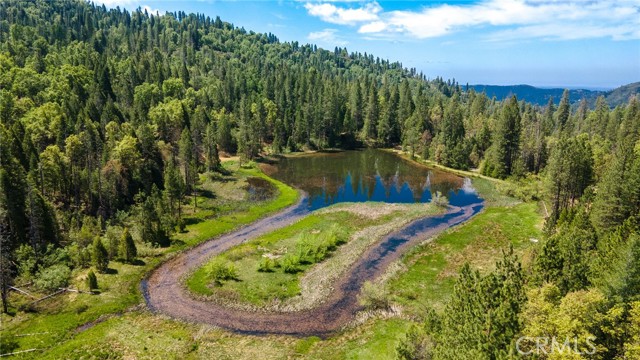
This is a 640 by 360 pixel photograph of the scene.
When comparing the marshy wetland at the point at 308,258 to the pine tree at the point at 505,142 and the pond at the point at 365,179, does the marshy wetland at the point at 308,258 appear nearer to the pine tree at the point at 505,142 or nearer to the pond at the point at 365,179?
the pond at the point at 365,179

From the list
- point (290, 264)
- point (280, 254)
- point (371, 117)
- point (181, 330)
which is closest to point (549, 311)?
point (181, 330)

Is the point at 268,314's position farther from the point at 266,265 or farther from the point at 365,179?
the point at 365,179

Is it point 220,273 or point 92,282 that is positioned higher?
point 92,282

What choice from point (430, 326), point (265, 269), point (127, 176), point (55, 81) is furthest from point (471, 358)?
point (55, 81)

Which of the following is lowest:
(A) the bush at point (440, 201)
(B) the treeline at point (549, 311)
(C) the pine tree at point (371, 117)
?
(A) the bush at point (440, 201)

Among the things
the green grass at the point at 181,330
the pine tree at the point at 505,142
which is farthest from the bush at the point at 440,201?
the pine tree at the point at 505,142

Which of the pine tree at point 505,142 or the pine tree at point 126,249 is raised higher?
the pine tree at point 505,142

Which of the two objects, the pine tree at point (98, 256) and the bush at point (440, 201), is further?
the bush at point (440, 201)
